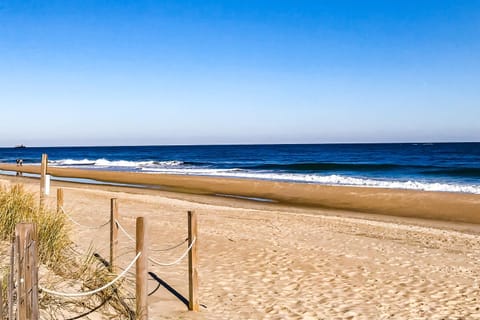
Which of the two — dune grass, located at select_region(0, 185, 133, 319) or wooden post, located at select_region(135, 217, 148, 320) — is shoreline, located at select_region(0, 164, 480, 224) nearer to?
dune grass, located at select_region(0, 185, 133, 319)

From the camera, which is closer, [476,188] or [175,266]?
[175,266]

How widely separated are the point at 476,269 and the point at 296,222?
238 inches

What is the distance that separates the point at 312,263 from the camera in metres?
8.80

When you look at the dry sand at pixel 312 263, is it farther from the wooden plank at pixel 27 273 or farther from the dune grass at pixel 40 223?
the wooden plank at pixel 27 273

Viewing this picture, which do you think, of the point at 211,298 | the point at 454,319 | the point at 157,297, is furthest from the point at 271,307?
the point at 454,319

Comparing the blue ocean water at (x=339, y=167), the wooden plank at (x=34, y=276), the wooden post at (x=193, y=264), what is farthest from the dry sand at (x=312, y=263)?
the blue ocean water at (x=339, y=167)

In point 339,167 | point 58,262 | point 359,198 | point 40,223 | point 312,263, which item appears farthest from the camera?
point 339,167

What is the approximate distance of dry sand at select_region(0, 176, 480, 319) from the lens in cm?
637

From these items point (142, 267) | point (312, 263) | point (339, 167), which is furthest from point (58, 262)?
point (339, 167)

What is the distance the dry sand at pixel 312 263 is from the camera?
6.37 m

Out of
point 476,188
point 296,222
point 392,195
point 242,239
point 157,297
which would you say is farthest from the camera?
point 476,188

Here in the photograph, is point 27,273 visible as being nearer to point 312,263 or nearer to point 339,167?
point 312,263

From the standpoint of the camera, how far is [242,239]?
1099cm

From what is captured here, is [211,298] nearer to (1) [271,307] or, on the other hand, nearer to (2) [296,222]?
(1) [271,307]
